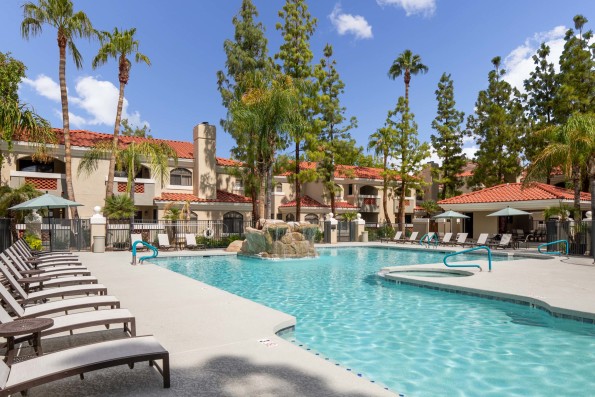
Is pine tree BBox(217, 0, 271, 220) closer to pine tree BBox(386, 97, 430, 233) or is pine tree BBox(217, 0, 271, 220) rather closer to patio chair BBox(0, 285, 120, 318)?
pine tree BBox(386, 97, 430, 233)

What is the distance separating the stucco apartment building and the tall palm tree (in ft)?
11.6

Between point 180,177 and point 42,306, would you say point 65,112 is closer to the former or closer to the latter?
→ point 180,177

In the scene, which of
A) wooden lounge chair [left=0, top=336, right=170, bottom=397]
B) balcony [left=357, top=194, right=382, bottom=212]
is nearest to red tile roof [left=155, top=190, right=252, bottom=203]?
balcony [left=357, top=194, right=382, bottom=212]

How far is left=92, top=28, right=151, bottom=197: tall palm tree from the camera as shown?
88.0 feet

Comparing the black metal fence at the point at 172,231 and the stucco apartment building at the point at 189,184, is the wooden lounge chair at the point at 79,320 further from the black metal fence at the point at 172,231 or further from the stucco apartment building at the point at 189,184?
the stucco apartment building at the point at 189,184

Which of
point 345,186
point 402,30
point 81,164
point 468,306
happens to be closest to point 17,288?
point 468,306

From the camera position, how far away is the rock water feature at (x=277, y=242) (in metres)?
20.4

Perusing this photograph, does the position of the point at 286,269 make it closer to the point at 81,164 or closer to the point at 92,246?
the point at 92,246

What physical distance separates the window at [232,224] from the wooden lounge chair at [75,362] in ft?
87.9

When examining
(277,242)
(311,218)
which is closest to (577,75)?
(311,218)

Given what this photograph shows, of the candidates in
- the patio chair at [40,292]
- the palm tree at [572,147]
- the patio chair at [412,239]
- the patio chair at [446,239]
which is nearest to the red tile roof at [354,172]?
the patio chair at [412,239]

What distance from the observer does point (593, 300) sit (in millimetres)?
8719

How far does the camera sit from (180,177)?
34281mm

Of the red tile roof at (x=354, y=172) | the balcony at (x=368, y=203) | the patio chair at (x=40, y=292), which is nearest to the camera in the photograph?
the patio chair at (x=40, y=292)
